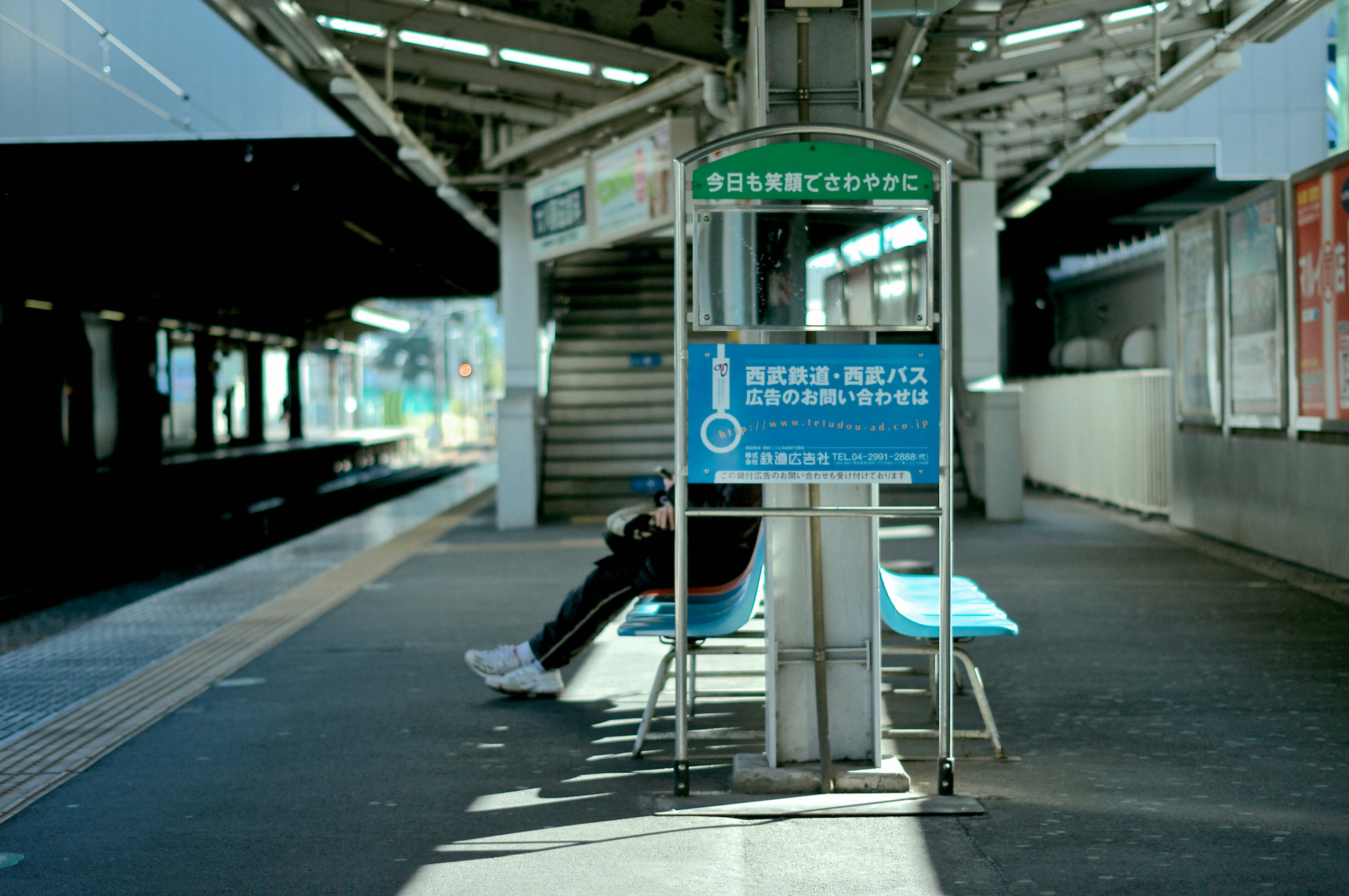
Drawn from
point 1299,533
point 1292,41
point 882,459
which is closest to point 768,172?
point 882,459

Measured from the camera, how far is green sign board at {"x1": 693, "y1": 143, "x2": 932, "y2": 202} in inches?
154

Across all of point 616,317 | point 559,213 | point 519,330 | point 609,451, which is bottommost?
point 609,451

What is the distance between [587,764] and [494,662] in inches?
41.4

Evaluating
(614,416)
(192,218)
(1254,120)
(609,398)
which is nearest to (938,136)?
(614,416)

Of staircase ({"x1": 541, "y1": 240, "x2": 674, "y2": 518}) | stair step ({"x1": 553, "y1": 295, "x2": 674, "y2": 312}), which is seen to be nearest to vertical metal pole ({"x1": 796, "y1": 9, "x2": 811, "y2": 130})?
staircase ({"x1": 541, "y1": 240, "x2": 674, "y2": 518})

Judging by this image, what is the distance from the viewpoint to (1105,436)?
13938mm

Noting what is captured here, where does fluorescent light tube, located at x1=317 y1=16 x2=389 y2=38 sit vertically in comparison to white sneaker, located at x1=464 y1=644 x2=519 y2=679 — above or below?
above

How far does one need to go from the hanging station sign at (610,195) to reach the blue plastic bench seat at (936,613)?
6.16 metres

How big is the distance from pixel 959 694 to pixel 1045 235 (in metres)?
21.4

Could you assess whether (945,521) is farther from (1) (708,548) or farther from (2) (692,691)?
(2) (692,691)

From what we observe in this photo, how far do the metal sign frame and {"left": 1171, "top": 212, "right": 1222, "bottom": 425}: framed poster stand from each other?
7.06m

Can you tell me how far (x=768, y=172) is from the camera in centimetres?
392

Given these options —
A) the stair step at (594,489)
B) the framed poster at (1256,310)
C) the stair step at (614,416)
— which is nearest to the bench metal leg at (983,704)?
the framed poster at (1256,310)

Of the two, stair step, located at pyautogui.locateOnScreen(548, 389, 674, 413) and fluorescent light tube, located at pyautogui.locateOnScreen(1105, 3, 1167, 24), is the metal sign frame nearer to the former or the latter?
fluorescent light tube, located at pyautogui.locateOnScreen(1105, 3, 1167, 24)
